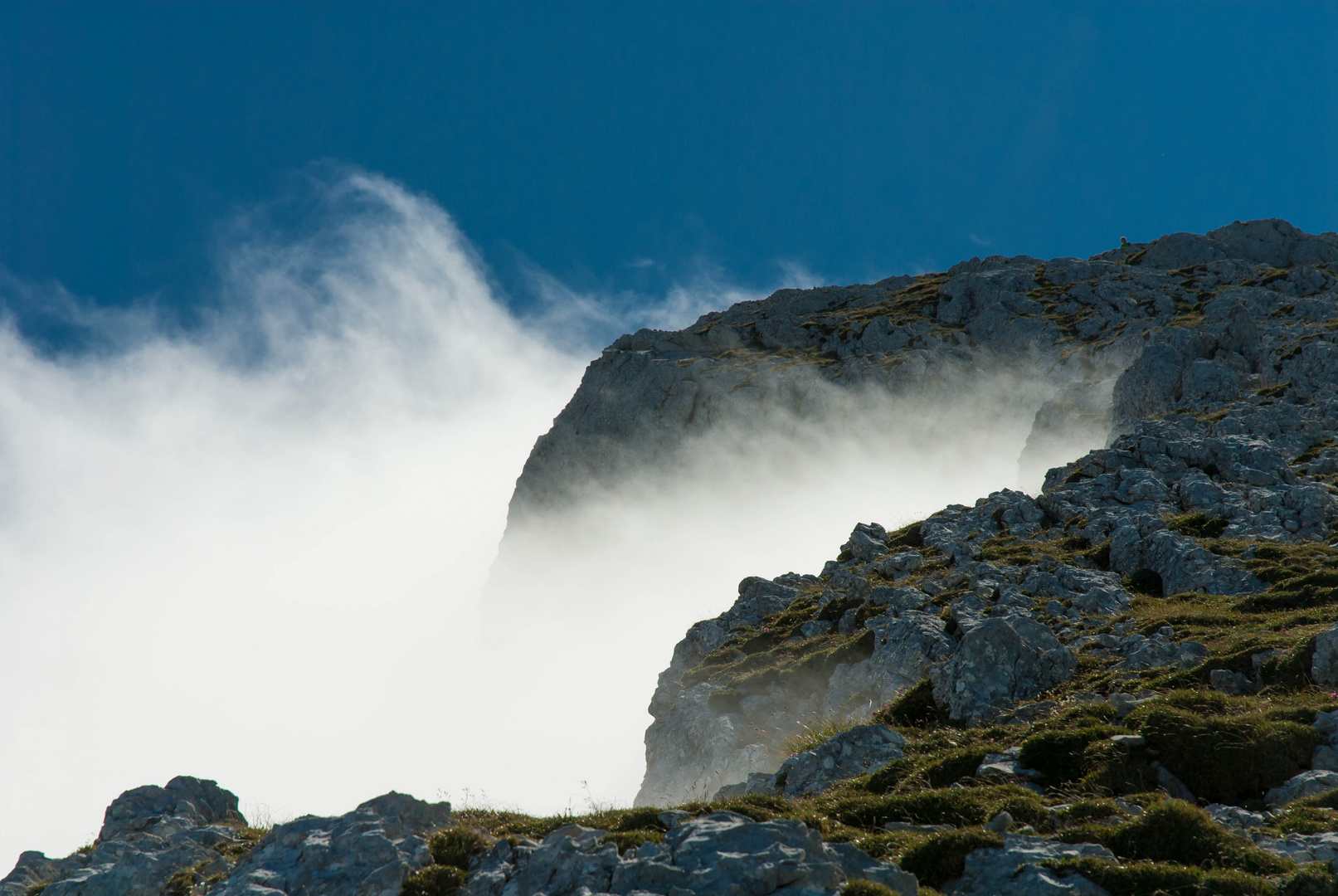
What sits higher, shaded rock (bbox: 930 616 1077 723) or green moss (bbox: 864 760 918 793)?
shaded rock (bbox: 930 616 1077 723)

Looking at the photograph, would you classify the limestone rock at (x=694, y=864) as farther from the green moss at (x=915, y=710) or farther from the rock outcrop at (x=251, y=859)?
the green moss at (x=915, y=710)

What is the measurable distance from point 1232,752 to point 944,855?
22.9ft

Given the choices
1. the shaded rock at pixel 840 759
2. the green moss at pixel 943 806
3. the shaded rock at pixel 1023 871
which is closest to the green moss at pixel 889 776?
the shaded rock at pixel 840 759

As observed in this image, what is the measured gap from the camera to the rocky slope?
11.5 metres

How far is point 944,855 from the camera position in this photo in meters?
11.8

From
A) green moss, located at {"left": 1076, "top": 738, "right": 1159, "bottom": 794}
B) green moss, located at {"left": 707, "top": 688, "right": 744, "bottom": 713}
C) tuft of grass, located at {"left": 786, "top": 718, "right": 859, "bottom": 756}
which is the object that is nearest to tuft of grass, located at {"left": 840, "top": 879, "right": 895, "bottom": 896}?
green moss, located at {"left": 1076, "top": 738, "right": 1159, "bottom": 794}

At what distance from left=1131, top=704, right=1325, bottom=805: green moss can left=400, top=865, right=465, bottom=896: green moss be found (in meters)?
13.0

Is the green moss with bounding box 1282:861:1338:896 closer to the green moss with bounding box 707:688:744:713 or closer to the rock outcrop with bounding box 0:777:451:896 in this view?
the rock outcrop with bounding box 0:777:451:896

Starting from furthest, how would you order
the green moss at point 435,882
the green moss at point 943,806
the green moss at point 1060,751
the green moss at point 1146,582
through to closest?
the green moss at point 1146,582 → the green moss at point 1060,751 → the green moss at point 943,806 → the green moss at point 435,882

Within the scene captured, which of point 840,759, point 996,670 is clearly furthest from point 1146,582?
point 840,759

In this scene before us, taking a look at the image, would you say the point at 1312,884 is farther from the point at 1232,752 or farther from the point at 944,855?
the point at 1232,752

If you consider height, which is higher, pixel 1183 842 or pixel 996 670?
pixel 996 670

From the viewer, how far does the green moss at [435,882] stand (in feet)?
39.7

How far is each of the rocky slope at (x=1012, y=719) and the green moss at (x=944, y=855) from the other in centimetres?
6
